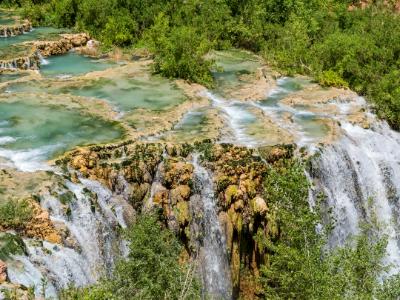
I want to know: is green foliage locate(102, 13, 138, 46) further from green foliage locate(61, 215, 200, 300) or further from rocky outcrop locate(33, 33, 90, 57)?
green foliage locate(61, 215, 200, 300)

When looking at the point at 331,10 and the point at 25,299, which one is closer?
the point at 25,299

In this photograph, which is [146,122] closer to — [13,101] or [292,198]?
[13,101]

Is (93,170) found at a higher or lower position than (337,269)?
higher

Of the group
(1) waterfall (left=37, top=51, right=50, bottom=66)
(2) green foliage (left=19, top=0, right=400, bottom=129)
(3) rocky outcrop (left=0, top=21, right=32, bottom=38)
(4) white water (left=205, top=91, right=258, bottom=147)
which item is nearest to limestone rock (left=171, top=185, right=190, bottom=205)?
(4) white water (left=205, top=91, right=258, bottom=147)

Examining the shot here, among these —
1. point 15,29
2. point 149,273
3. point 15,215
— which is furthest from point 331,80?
point 15,29

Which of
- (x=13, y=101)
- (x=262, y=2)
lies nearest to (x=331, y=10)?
(x=262, y=2)

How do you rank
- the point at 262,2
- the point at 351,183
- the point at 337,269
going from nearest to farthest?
the point at 337,269 → the point at 351,183 → the point at 262,2

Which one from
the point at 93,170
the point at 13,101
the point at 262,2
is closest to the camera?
the point at 93,170
